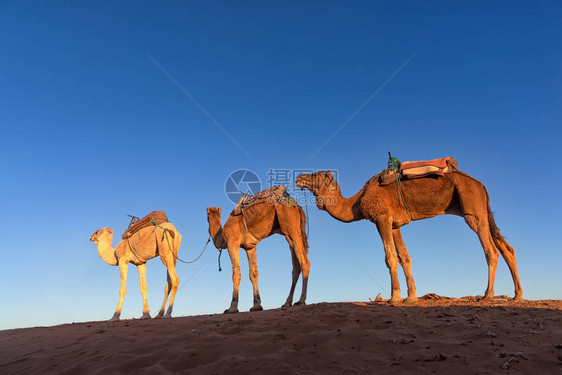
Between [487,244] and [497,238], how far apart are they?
88 cm

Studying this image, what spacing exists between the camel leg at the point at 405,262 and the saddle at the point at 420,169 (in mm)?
1587

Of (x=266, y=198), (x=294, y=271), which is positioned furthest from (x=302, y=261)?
(x=266, y=198)

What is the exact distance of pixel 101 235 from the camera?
16188 millimetres

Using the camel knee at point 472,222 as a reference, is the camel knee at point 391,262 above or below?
below

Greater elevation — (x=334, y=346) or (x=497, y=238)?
(x=497, y=238)

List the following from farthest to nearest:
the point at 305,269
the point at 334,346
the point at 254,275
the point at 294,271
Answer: the point at 254,275, the point at 294,271, the point at 305,269, the point at 334,346

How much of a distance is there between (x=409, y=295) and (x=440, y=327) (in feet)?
13.2

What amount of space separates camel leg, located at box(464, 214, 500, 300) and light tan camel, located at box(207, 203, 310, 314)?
Result: 487cm

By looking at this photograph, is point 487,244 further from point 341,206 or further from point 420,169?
point 341,206

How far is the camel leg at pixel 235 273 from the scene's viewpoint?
11.7 m

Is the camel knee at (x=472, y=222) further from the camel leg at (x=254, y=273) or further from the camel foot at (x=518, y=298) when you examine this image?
the camel leg at (x=254, y=273)

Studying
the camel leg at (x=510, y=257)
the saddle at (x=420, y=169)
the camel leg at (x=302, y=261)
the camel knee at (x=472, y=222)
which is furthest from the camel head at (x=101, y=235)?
the camel leg at (x=510, y=257)

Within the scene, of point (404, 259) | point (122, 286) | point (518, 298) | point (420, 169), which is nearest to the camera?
point (518, 298)

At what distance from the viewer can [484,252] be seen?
9523 millimetres
